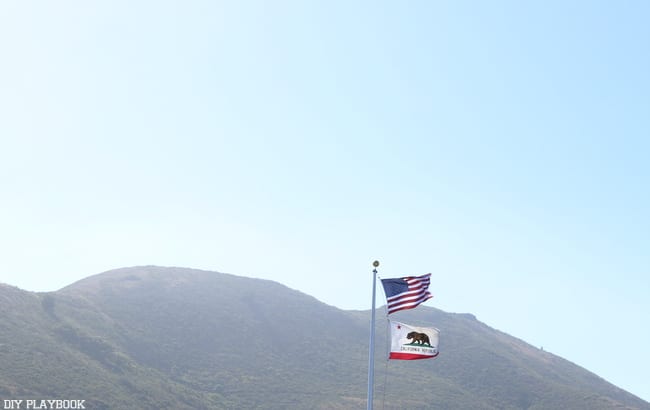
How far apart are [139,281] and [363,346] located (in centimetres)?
3703

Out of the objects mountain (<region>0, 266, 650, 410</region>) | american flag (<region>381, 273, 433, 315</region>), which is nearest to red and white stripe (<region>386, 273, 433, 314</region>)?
american flag (<region>381, 273, 433, 315</region>)

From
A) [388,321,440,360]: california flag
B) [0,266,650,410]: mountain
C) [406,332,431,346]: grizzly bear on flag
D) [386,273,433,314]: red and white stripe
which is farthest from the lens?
[0,266,650,410]: mountain

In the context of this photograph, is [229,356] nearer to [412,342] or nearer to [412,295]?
[412,295]

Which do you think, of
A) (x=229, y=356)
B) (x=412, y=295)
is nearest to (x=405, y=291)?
(x=412, y=295)

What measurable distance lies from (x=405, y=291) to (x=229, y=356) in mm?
60551

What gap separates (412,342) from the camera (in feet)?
60.6

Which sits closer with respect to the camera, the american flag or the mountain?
the american flag

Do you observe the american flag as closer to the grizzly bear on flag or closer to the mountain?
the grizzly bear on flag

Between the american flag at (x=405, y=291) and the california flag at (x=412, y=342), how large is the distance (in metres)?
0.70

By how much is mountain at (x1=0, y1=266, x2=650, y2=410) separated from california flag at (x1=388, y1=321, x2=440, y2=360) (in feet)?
103

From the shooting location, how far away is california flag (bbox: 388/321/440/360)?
18359mm

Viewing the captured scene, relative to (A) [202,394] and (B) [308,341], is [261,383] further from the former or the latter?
(B) [308,341]

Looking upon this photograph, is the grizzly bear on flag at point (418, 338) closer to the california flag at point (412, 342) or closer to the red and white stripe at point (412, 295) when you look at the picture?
the california flag at point (412, 342)

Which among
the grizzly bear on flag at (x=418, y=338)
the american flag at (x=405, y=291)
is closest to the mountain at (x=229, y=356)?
the american flag at (x=405, y=291)
